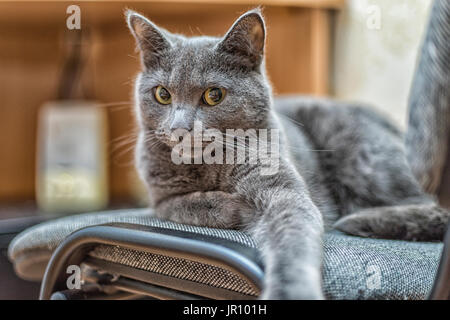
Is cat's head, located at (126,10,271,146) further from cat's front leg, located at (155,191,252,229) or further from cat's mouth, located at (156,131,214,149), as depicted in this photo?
cat's front leg, located at (155,191,252,229)

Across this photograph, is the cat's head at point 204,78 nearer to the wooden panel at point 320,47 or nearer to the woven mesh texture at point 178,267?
the woven mesh texture at point 178,267

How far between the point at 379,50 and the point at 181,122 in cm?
77

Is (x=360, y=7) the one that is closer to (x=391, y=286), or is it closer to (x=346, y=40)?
(x=346, y=40)

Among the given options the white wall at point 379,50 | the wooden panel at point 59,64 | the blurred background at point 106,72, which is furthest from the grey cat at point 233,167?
the wooden panel at point 59,64

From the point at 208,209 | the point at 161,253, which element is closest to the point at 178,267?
the point at 161,253

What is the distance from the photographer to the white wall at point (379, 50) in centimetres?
A: 123

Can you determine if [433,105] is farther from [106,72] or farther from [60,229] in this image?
[106,72]

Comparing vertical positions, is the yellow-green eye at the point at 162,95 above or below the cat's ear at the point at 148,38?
below

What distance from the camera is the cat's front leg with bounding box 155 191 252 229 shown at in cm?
84

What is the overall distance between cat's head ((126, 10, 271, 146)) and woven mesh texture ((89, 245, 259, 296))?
0.22m

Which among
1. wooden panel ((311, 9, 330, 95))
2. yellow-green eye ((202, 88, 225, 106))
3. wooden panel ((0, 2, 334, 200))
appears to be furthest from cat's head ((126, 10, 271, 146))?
wooden panel ((311, 9, 330, 95))

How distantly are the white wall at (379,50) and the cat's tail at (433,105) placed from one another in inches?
2.7

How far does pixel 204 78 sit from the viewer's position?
2.87 feet

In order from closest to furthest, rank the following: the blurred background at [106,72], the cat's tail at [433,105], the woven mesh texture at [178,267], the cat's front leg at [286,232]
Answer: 1. the cat's front leg at [286,232]
2. the woven mesh texture at [178,267]
3. the cat's tail at [433,105]
4. the blurred background at [106,72]
